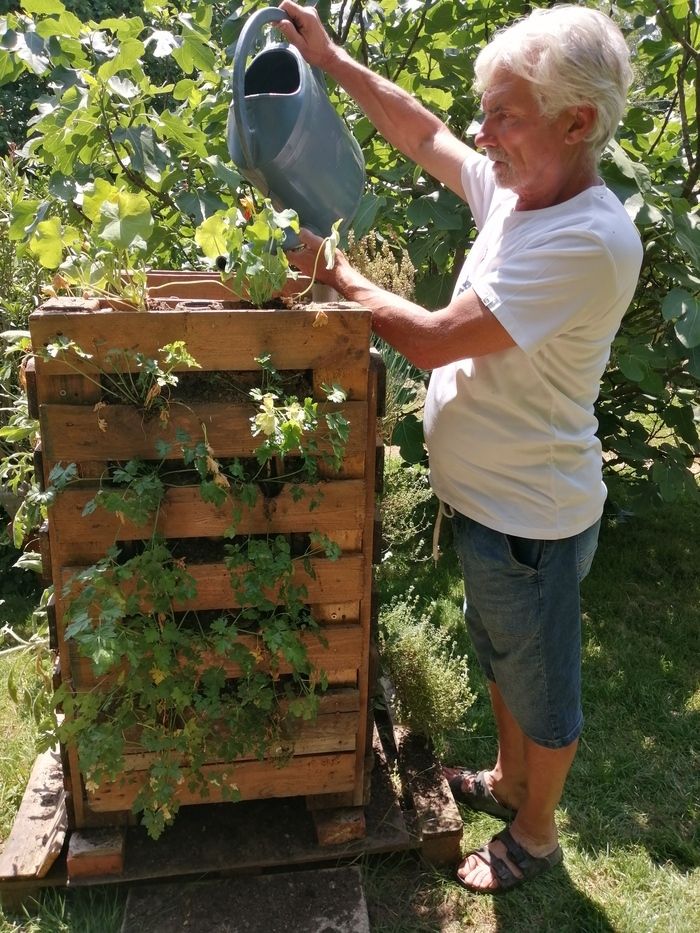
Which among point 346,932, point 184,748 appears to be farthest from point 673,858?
point 184,748

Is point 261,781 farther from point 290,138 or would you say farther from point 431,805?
point 290,138

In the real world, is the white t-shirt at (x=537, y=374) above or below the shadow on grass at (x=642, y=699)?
above

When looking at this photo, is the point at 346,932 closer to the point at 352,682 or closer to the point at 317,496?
the point at 352,682

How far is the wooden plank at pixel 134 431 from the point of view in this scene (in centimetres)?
151

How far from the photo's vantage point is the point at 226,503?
1616 millimetres

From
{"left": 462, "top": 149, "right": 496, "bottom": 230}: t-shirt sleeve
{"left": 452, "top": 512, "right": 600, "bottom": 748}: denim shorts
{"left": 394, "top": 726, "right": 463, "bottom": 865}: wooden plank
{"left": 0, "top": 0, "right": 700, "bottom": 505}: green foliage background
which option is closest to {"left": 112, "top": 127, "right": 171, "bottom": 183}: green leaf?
{"left": 0, "top": 0, "right": 700, "bottom": 505}: green foliage background

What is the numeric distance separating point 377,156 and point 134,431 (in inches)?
79.2

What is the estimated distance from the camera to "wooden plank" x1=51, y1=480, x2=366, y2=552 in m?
1.58

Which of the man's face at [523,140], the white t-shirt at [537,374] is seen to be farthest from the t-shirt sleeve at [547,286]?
the man's face at [523,140]

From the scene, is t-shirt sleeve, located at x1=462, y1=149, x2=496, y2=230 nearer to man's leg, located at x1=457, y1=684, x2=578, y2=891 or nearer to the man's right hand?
the man's right hand

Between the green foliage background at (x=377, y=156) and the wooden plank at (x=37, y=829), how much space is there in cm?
132

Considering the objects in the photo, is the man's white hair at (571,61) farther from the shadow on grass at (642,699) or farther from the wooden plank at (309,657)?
the shadow on grass at (642,699)

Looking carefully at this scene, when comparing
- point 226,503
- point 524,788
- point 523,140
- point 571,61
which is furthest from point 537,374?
point 524,788

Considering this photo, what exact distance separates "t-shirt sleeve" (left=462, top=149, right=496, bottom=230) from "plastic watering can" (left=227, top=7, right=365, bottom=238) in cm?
36
